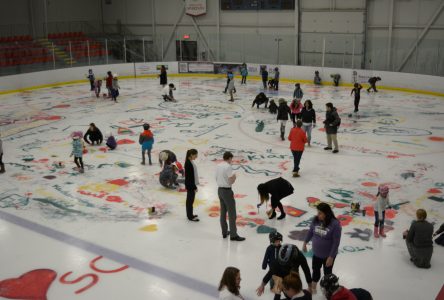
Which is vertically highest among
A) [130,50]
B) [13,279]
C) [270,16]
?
[270,16]

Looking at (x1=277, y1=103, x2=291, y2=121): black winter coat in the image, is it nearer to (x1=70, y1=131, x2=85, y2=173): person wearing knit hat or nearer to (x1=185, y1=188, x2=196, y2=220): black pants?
(x1=70, y1=131, x2=85, y2=173): person wearing knit hat

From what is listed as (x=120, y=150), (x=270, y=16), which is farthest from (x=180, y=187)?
(x=270, y=16)

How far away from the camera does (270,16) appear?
3353cm

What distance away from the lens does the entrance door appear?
36.4 meters

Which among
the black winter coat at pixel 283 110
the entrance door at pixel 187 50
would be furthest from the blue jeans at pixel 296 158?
the entrance door at pixel 187 50

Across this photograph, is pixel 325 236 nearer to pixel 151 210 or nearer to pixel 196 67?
pixel 151 210

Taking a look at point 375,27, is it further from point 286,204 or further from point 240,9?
point 286,204

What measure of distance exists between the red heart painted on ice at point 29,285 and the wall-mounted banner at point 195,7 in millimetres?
31072

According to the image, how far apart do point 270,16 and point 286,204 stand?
2534 centimetres

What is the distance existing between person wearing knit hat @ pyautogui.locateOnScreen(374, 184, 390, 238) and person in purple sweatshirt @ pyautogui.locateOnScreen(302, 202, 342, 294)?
2407 millimetres

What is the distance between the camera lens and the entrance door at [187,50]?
1432 inches

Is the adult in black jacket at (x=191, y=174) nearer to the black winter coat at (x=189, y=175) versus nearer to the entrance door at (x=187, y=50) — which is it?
the black winter coat at (x=189, y=175)

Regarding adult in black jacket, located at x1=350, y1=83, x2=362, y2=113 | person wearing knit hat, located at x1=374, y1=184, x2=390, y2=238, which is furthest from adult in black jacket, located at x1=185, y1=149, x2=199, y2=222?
adult in black jacket, located at x1=350, y1=83, x2=362, y2=113

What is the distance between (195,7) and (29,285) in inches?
1249
